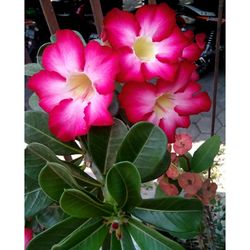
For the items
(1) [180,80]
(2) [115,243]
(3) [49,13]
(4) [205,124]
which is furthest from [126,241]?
(4) [205,124]

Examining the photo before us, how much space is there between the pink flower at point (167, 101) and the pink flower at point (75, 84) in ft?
0.13

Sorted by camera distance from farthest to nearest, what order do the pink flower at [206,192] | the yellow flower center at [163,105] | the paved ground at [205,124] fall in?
the paved ground at [205,124]
the pink flower at [206,192]
the yellow flower center at [163,105]

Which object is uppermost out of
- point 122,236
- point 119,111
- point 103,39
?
point 103,39

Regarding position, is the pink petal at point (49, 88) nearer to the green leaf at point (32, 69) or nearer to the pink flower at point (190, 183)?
the green leaf at point (32, 69)

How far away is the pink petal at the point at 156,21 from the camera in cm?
61

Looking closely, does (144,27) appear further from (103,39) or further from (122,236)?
(122,236)

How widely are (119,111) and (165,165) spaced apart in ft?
0.36

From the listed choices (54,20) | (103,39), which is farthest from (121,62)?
(54,20)

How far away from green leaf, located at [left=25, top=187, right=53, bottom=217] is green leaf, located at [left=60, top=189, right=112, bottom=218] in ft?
0.37

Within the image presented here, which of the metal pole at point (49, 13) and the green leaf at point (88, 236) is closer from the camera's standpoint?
the green leaf at point (88, 236)

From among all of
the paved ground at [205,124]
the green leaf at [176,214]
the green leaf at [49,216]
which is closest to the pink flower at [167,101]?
the green leaf at [176,214]

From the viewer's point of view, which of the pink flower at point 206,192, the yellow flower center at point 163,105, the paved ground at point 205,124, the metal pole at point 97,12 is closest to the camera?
the yellow flower center at point 163,105
